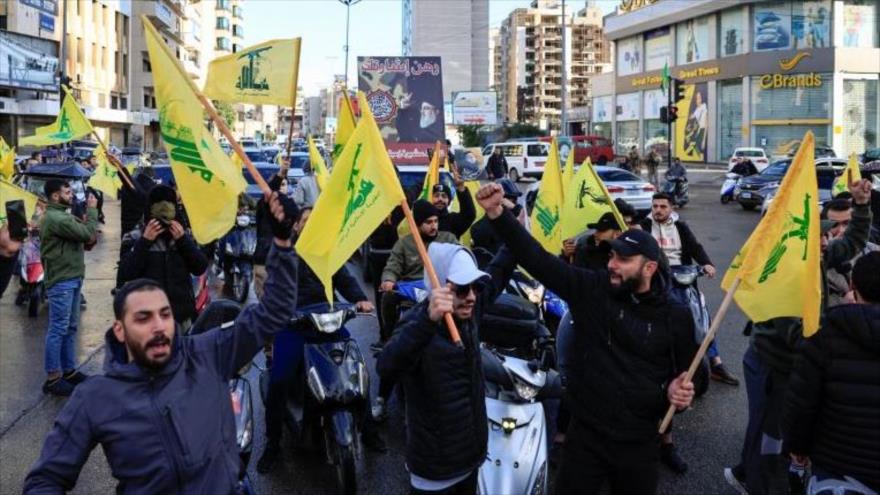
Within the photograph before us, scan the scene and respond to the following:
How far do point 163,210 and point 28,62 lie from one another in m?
43.0

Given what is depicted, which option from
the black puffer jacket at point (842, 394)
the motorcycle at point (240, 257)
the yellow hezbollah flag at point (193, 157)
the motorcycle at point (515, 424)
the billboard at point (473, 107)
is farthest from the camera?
the billboard at point (473, 107)

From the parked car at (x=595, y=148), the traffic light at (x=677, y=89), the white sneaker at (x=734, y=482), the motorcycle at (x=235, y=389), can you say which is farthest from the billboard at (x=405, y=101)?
the parked car at (x=595, y=148)

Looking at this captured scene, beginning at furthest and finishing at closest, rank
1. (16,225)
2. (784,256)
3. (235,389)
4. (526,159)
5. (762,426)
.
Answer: (526,159) → (235,389) → (762,426) → (16,225) → (784,256)

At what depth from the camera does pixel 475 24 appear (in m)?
130

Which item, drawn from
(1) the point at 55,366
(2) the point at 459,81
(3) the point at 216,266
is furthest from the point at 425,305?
(2) the point at 459,81

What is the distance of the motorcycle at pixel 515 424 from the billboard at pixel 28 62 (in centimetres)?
4333

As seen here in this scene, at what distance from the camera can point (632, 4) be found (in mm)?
65938

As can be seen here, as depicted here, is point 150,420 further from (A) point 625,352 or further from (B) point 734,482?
(B) point 734,482

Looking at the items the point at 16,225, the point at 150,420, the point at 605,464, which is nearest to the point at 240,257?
the point at 16,225

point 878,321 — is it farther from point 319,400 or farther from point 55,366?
point 55,366

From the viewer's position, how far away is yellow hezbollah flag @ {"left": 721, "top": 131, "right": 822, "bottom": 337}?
3.80 meters

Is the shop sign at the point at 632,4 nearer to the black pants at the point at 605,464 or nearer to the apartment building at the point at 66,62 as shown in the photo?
the apartment building at the point at 66,62

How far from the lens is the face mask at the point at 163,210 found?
19.1 ft

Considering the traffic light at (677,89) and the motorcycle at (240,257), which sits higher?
the traffic light at (677,89)
